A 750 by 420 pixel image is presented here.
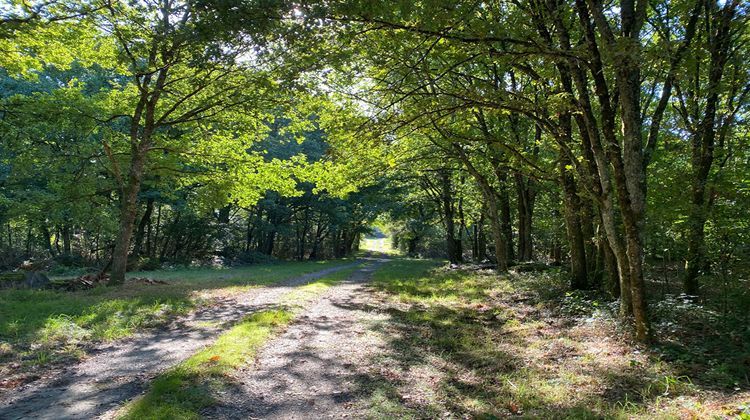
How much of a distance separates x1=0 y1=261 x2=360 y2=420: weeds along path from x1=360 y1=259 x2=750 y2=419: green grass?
279 centimetres

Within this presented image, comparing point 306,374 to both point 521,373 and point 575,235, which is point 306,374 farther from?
point 575,235

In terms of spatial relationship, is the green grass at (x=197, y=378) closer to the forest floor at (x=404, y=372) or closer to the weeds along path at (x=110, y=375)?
the forest floor at (x=404, y=372)

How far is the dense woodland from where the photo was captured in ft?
20.0

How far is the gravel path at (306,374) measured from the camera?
4363 millimetres

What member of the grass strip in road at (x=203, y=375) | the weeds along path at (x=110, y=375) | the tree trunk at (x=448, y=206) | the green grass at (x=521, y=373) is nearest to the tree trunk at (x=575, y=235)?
the green grass at (x=521, y=373)

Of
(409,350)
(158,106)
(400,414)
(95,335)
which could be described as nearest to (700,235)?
(409,350)

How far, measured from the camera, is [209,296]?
1144cm

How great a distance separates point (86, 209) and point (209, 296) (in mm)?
9221

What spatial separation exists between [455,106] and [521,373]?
4.84 meters

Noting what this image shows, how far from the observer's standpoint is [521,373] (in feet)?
18.0

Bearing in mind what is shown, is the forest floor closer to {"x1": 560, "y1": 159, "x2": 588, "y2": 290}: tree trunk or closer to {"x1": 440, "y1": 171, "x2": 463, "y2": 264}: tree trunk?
{"x1": 560, "y1": 159, "x2": 588, "y2": 290}: tree trunk

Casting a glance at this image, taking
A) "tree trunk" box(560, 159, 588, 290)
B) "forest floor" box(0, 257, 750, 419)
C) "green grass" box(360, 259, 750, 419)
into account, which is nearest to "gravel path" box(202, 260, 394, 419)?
"forest floor" box(0, 257, 750, 419)

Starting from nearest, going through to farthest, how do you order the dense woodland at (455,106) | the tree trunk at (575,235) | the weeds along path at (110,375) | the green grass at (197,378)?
the green grass at (197,378) < the weeds along path at (110,375) < the dense woodland at (455,106) < the tree trunk at (575,235)

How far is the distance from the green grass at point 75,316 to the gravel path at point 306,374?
2896 mm
